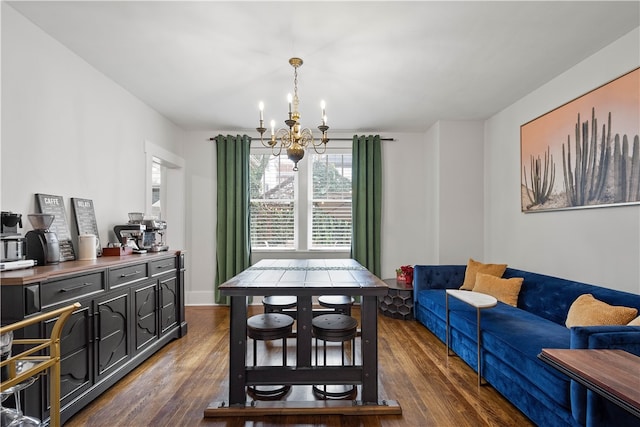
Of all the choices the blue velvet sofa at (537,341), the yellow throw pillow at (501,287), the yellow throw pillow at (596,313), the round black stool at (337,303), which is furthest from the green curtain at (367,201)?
the yellow throw pillow at (596,313)

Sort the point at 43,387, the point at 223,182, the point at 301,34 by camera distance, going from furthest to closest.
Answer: the point at 223,182 < the point at 301,34 < the point at 43,387

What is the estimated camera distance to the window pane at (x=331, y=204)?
5305mm

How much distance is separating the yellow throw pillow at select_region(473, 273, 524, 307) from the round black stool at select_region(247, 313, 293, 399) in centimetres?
221

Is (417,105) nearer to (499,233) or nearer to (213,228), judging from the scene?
(499,233)

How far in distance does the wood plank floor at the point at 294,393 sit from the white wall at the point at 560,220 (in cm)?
141

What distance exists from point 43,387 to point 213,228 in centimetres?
335

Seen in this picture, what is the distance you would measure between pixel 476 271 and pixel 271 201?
314 centimetres

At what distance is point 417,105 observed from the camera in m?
4.10

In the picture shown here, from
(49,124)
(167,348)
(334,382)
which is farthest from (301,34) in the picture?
(167,348)

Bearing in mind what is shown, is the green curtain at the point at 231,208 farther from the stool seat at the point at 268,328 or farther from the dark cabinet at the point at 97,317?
the stool seat at the point at 268,328

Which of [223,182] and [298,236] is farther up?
[223,182]

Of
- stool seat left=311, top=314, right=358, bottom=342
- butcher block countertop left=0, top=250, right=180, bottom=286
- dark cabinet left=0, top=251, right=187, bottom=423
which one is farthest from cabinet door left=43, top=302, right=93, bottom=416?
stool seat left=311, top=314, right=358, bottom=342

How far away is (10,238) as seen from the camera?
2010 mm

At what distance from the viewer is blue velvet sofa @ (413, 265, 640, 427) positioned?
5.25 feet
